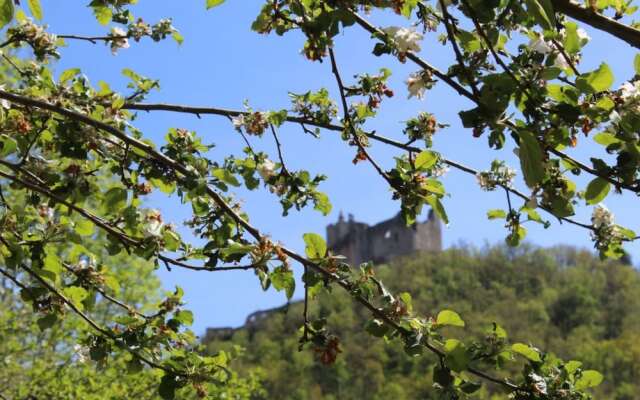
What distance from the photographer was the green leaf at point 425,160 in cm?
262

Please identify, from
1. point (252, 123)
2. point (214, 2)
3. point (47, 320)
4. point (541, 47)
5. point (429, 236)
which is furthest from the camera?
point (429, 236)

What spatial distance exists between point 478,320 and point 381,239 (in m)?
16.8

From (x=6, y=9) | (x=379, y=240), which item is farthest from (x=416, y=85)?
(x=379, y=240)

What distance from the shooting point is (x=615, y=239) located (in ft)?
9.29

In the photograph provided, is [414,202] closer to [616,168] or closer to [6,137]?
[616,168]

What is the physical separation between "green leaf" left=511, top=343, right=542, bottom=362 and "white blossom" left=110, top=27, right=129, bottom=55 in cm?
223

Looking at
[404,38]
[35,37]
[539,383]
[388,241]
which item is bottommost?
[539,383]

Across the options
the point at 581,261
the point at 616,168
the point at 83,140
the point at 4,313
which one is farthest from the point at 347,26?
the point at 581,261

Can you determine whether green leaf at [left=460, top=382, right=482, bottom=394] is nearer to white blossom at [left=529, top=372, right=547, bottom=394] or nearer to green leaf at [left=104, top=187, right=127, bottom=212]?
white blossom at [left=529, top=372, right=547, bottom=394]

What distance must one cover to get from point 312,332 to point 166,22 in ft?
5.66

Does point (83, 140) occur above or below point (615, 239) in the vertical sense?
above

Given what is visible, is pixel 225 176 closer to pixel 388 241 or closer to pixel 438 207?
pixel 438 207

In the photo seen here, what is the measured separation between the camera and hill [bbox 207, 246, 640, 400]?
5544 cm

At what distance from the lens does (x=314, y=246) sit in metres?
2.61
